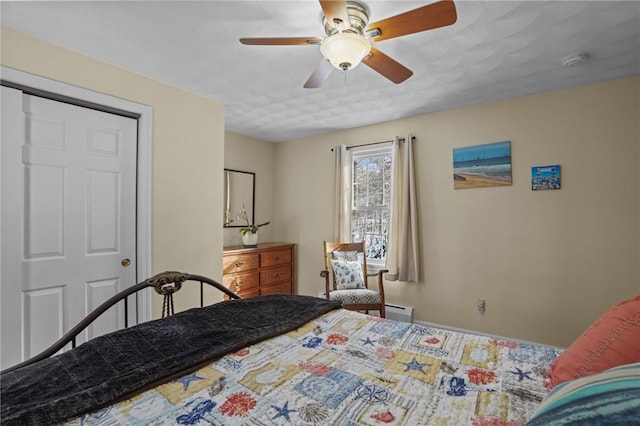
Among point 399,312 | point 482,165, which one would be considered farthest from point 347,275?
point 482,165

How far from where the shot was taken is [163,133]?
277 cm

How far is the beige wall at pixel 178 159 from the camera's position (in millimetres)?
2363

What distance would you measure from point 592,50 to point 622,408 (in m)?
2.64

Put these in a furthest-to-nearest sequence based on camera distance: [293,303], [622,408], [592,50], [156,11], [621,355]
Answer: [592,50] → [293,303] → [156,11] → [621,355] → [622,408]

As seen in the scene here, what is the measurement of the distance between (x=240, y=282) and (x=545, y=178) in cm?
339

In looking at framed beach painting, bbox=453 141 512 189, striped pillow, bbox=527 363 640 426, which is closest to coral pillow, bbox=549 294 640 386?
striped pillow, bbox=527 363 640 426

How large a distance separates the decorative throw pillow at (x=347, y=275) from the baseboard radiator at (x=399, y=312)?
513 millimetres

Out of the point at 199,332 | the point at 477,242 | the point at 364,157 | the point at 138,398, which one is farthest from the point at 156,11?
the point at 477,242

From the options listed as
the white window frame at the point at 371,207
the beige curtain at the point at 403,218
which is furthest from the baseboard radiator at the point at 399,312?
the white window frame at the point at 371,207

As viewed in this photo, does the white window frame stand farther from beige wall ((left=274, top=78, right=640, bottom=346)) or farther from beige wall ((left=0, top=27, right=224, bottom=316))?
beige wall ((left=0, top=27, right=224, bottom=316))

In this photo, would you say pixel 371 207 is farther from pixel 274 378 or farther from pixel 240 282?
pixel 274 378

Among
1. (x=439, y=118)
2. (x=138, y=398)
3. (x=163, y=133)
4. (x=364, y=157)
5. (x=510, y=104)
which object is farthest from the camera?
(x=364, y=157)

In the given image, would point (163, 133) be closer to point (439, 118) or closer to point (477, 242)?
point (439, 118)

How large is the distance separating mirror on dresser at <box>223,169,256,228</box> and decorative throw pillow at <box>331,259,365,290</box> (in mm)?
1557
